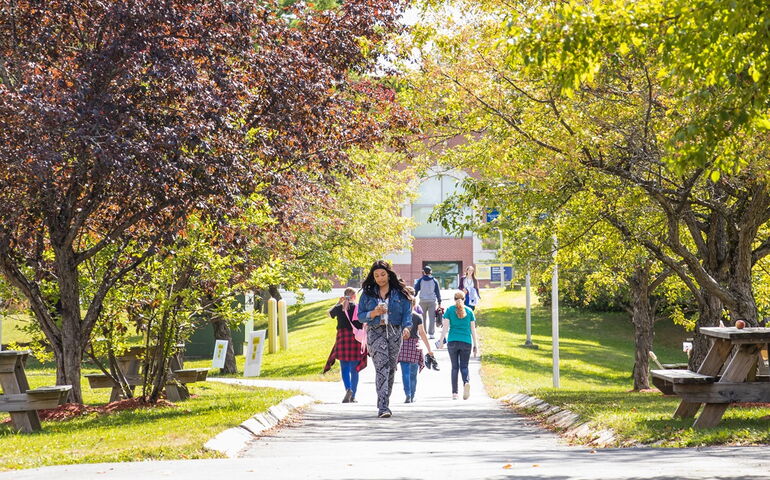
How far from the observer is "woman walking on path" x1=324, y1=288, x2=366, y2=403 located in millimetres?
17891

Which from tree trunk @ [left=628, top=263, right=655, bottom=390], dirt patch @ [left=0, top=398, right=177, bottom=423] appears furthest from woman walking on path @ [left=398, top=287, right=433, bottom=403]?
tree trunk @ [left=628, top=263, right=655, bottom=390]

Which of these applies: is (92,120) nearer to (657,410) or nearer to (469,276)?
(657,410)

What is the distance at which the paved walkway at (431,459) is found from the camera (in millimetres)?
7383

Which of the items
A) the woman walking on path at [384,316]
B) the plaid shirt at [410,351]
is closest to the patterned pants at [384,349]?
the woman walking on path at [384,316]

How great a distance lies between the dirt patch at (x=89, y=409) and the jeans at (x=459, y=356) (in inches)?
195

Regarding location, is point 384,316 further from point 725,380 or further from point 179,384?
point 179,384

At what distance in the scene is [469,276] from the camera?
29.5m

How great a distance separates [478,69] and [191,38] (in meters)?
4.01

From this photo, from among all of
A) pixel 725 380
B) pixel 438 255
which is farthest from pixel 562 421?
pixel 438 255

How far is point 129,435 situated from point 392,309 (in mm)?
3903

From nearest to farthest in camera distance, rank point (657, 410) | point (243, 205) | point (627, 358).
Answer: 1. point (657, 410)
2. point (243, 205)
3. point (627, 358)

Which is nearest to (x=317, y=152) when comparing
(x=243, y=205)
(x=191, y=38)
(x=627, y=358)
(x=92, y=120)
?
(x=243, y=205)

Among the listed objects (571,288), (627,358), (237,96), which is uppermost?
(237,96)

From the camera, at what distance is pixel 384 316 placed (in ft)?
44.6
